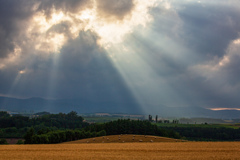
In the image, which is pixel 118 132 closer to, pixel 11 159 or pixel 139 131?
pixel 139 131

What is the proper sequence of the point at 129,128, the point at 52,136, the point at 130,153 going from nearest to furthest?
the point at 130,153, the point at 52,136, the point at 129,128

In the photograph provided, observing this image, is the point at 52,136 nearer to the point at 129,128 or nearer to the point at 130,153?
the point at 129,128

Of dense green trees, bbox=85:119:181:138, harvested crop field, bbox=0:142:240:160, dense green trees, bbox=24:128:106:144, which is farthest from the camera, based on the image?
dense green trees, bbox=85:119:181:138

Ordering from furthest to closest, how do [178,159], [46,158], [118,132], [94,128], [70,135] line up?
[94,128], [118,132], [70,135], [46,158], [178,159]

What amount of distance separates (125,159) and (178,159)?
9.26 m

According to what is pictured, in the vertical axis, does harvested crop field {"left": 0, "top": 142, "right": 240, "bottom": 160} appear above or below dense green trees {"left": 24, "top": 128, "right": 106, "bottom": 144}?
above

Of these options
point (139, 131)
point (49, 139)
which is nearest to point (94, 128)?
point (139, 131)

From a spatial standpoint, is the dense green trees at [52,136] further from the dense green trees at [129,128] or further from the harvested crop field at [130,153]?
the harvested crop field at [130,153]

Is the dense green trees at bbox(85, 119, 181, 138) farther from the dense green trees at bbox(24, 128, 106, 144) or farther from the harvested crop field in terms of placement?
the harvested crop field

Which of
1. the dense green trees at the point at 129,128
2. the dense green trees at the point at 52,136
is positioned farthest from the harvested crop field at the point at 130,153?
the dense green trees at the point at 129,128

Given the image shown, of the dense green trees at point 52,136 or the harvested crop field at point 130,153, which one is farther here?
the dense green trees at point 52,136

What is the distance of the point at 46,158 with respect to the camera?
142 feet

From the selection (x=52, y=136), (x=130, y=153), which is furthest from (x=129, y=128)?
(x=130, y=153)

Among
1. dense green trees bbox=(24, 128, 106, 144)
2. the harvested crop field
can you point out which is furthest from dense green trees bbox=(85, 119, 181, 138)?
the harvested crop field
